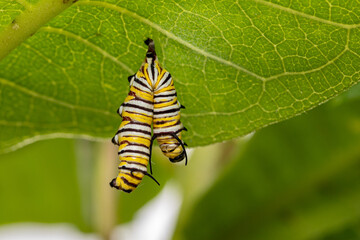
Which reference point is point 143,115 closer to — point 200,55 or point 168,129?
point 168,129

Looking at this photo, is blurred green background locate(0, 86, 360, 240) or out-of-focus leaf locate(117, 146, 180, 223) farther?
out-of-focus leaf locate(117, 146, 180, 223)

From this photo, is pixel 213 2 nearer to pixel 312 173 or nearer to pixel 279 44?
pixel 279 44

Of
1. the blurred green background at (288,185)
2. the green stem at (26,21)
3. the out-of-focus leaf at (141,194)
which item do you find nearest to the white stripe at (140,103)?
the green stem at (26,21)

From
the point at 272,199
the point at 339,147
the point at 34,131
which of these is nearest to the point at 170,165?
the point at 272,199

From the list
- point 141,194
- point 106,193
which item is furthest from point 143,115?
point 141,194

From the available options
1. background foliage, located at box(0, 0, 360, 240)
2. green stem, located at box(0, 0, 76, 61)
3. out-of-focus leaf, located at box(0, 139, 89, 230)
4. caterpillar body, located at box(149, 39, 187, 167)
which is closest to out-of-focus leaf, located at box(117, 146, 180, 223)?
out-of-focus leaf, located at box(0, 139, 89, 230)

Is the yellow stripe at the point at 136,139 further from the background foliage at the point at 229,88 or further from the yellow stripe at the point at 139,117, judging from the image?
the background foliage at the point at 229,88

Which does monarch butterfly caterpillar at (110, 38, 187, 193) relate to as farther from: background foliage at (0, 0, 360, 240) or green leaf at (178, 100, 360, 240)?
green leaf at (178, 100, 360, 240)
